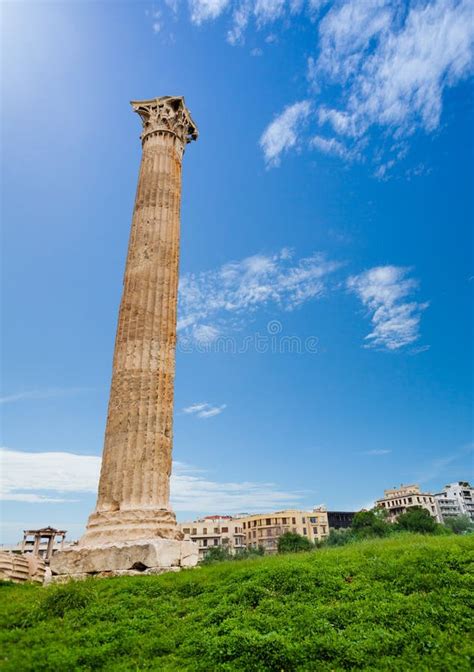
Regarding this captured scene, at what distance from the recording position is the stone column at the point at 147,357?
978 centimetres

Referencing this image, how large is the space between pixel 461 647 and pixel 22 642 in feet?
17.2

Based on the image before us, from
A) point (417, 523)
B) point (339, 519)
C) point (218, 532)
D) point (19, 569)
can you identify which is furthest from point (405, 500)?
point (19, 569)

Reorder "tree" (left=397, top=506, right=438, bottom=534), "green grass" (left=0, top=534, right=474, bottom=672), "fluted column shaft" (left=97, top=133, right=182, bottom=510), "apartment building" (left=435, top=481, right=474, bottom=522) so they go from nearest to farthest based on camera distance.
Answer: "green grass" (left=0, top=534, right=474, bottom=672), "fluted column shaft" (left=97, top=133, right=182, bottom=510), "tree" (left=397, top=506, right=438, bottom=534), "apartment building" (left=435, top=481, right=474, bottom=522)

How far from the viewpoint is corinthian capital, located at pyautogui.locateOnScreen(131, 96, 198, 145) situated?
1453 centimetres

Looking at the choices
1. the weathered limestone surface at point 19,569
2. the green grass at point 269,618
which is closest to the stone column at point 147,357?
the green grass at point 269,618

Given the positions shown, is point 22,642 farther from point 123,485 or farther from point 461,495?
point 461,495

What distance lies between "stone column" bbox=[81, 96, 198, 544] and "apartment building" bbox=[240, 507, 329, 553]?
246ft

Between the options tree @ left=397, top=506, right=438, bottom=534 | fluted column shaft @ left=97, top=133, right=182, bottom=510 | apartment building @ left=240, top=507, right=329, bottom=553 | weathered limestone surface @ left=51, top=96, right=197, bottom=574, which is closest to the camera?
weathered limestone surface @ left=51, top=96, right=197, bottom=574

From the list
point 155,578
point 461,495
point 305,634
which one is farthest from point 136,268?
point 461,495

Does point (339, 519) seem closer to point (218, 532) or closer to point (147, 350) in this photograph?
point (218, 532)

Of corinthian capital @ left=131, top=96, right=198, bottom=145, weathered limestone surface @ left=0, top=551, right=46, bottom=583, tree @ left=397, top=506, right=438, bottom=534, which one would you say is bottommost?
weathered limestone surface @ left=0, top=551, right=46, bottom=583

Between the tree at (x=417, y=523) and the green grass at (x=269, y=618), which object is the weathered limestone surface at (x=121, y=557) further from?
the tree at (x=417, y=523)

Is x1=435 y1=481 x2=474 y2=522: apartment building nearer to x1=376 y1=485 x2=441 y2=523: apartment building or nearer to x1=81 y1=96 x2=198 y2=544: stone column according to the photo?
x1=376 y1=485 x2=441 y2=523: apartment building

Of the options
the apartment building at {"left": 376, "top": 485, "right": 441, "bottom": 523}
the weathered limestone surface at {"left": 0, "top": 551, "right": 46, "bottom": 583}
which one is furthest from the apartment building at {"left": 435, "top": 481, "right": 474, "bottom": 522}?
the weathered limestone surface at {"left": 0, "top": 551, "right": 46, "bottom": 583}
